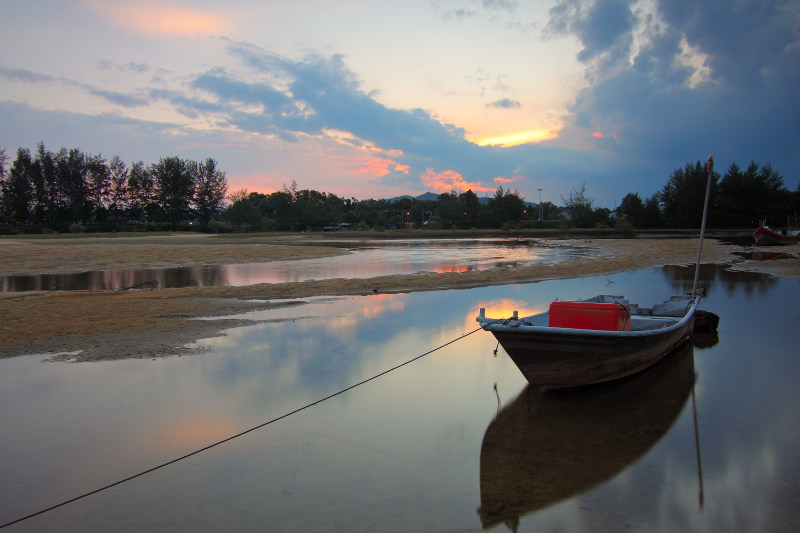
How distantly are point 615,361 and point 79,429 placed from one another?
657 cm

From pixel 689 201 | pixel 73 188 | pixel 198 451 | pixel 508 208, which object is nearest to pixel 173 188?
pixel 73 188

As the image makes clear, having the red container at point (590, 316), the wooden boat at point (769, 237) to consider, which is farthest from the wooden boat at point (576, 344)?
the wooden boat at point (769, 237)

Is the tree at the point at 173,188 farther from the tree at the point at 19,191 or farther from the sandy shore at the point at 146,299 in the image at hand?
the sandy shore at the point at 146,299

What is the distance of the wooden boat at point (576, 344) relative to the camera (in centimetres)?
618

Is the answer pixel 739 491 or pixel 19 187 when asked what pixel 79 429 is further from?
pixel 19 187

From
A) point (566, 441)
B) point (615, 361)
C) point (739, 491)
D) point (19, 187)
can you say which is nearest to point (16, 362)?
point (566, 441)

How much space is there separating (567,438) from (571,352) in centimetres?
116

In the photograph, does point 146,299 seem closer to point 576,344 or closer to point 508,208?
point 576,344

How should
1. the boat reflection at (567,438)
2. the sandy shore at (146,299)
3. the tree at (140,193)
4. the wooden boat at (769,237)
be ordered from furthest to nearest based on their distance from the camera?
the tree at (140,193)
the wooden boat at (769,237)
the sandy shore at (146,299)
the boat reflection at (567,438)

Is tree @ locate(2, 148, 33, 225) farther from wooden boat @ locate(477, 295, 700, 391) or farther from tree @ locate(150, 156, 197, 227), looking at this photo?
wooden boat @ locate(477, 295, 700, 391)

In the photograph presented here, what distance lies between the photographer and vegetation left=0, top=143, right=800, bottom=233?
247 ft

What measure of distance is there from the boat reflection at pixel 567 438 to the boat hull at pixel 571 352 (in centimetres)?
30

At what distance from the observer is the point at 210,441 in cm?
559

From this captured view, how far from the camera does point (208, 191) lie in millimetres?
94125
